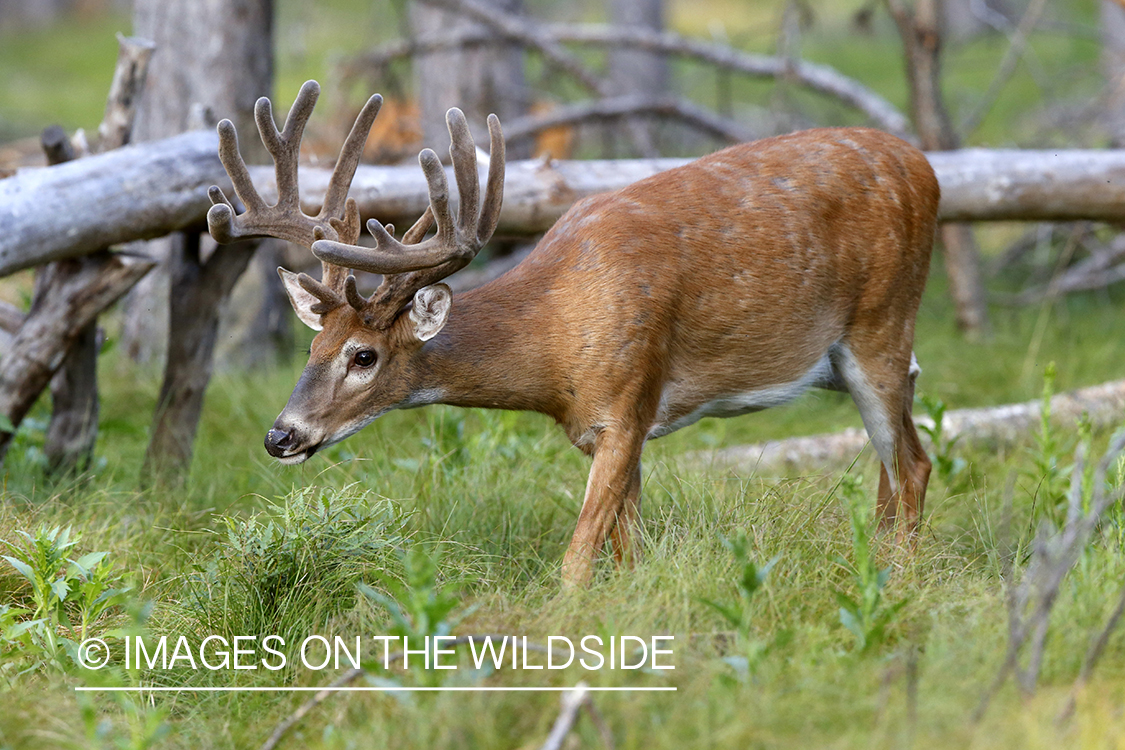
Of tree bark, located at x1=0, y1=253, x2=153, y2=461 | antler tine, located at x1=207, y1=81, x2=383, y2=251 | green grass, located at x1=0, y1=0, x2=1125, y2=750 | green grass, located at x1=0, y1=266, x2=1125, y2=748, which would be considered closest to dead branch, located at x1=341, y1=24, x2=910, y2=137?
green grass, located at x1=0, y1=0, x2=1125, y2=750

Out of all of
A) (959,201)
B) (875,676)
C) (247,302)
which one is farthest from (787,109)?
(875,676)

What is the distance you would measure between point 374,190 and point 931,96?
4.12 metres

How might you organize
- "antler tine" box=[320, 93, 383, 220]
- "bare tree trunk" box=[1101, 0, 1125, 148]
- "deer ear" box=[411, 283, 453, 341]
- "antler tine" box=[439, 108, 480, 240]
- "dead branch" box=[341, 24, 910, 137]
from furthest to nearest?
"dead branch" box=[341, 24, 910, 137] → "bare tree trunk" box=[1101, 0, 1125, 148] → "antler tine" box=[320, 93, 383, 220] → "deer ear" box=[411, 283, 453, 341] → "antler tine" box=[439, 108, 480, 240]

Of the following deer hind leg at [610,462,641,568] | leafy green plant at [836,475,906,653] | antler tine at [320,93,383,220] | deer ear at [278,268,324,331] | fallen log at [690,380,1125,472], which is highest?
antler tine at [320,93,383,220]

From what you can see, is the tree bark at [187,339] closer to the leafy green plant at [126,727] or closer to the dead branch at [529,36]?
the leafy green plant at [126,727]

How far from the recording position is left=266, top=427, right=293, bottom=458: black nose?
3.92 meters

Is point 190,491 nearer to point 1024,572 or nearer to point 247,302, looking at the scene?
point 247,302

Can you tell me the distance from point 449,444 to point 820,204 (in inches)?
74.0

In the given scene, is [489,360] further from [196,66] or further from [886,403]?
[196,66]

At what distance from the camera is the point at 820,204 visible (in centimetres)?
446

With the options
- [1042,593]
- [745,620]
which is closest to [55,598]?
[745,620]

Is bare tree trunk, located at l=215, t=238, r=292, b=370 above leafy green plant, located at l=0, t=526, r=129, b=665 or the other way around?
the other way around

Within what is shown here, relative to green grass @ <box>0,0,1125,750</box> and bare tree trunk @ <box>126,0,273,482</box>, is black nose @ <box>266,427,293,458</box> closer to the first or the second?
green grass @ <box>0,0,1125,750</box>

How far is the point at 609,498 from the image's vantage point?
4.05 m
